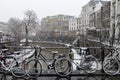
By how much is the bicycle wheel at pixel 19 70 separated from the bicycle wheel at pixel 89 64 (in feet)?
6.70

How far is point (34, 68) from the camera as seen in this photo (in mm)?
7375

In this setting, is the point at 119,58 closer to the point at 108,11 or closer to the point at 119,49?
the point at 119,49

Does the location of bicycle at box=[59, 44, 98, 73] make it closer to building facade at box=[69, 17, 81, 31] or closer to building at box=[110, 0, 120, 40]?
building at box=[110, 0, 120, 40]

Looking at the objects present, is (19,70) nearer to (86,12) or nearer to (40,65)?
(40,65)

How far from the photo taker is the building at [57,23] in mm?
103312

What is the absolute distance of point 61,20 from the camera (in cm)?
11088

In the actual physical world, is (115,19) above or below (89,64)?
above

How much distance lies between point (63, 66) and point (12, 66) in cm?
173

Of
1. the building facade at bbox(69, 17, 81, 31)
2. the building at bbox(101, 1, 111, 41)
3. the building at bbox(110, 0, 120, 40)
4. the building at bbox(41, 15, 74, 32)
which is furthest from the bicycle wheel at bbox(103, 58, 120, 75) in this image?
the building at bbox(41, 15, 74, 32)

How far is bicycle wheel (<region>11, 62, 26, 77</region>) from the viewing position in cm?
732

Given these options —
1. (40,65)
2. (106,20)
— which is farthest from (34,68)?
(106,20)

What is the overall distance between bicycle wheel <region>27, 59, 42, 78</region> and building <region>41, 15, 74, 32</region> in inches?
3583

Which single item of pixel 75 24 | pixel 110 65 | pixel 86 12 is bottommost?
pixel 110 65

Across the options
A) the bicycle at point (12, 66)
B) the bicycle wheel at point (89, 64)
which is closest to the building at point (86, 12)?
the bicycle wheel at point (89, 64)
